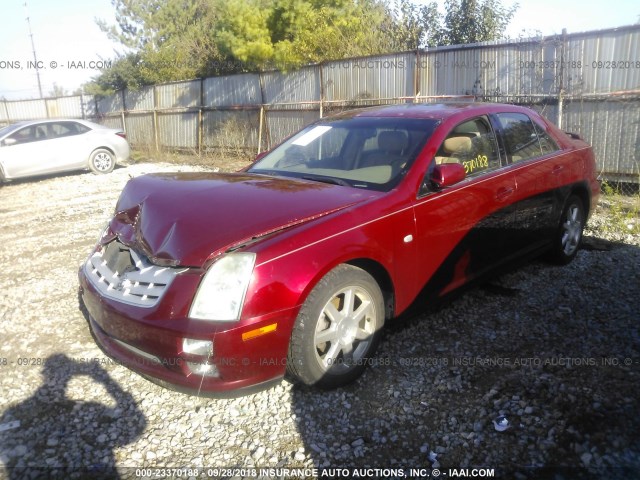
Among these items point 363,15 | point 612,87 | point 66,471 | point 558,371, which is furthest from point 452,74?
point 66,471

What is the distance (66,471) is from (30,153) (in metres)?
11.4

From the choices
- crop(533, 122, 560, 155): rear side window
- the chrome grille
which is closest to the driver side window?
crop(533, 122, 560, 155): rear side window

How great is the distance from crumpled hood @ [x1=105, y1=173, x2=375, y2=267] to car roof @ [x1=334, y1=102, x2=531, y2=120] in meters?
1.04

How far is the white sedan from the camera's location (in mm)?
12047

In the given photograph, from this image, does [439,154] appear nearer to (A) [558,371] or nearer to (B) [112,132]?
(A) [558,371]

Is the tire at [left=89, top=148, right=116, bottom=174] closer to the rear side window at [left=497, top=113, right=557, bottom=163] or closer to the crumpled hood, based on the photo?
the crumpled hood

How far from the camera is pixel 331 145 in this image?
169 inches

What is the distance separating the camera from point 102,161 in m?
13.2

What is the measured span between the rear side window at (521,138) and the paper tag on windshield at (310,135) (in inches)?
57.8

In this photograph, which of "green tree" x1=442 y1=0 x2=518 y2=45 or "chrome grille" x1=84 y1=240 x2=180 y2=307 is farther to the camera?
"green tree" x1=442 y1=0 x2=518 y2=45

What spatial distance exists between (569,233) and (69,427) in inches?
180

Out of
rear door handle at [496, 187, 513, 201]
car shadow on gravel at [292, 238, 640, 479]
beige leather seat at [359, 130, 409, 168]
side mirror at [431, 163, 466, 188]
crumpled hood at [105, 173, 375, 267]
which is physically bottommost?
car shadow on gravel at [292, 238, 640, 479]

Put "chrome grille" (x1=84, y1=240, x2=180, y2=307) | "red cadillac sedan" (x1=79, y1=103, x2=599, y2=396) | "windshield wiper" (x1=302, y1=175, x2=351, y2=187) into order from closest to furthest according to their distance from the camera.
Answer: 1. "red cadillac sedan" (x1=79, y1=103, x2=599, y2=396)
2. "chrome grille" (x1=84, y1=240, x2=180, y2=307)
3. "windshield wiper" (x1=302, y1=175, x2=351, y2=187)

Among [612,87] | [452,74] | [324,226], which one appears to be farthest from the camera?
[452,74]
